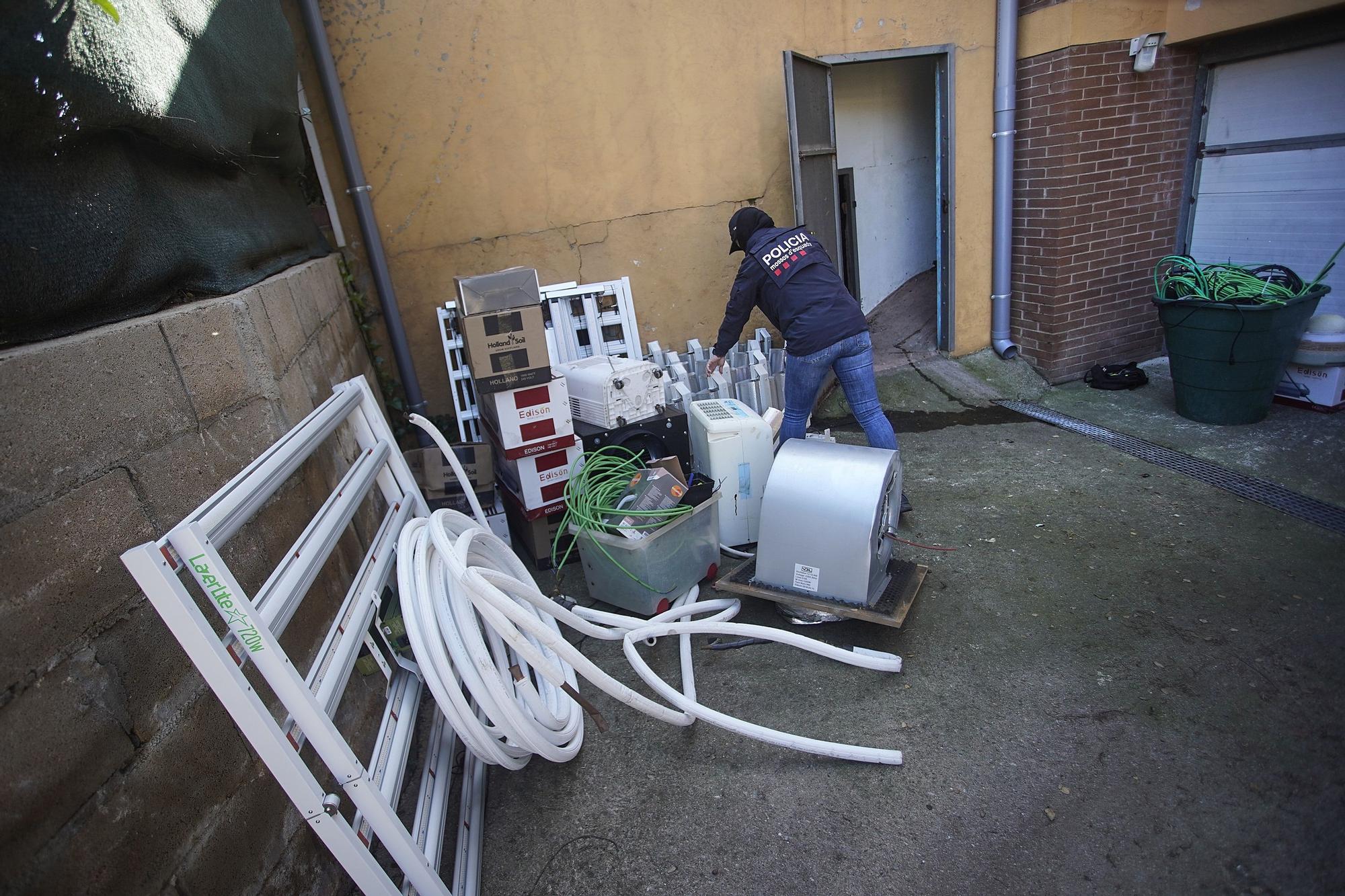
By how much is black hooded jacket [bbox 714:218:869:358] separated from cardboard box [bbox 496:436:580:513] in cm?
132

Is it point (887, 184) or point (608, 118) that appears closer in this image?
point (608, 118)

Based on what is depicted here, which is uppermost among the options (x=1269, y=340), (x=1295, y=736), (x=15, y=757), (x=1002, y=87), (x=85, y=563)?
(x=1002, y=87)

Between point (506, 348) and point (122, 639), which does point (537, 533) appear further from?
point (122, 639)

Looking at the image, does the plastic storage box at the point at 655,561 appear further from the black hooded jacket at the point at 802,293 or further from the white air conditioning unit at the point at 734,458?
the black hooded jacket at the point at 802,293

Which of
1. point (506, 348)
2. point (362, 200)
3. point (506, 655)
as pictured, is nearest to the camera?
point (506, 655)

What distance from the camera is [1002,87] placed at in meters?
5.25

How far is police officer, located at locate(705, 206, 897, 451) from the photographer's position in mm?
3676

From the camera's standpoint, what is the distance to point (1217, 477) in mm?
3869

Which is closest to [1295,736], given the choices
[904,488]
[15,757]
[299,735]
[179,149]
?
[904,488]

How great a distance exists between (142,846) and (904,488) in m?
3.77

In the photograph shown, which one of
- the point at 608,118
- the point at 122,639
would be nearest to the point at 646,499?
the point at 122,639

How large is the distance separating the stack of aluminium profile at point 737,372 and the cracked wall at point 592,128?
367 mm

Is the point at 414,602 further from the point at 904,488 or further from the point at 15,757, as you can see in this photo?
the point at 904,488

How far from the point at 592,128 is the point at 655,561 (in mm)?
3246
